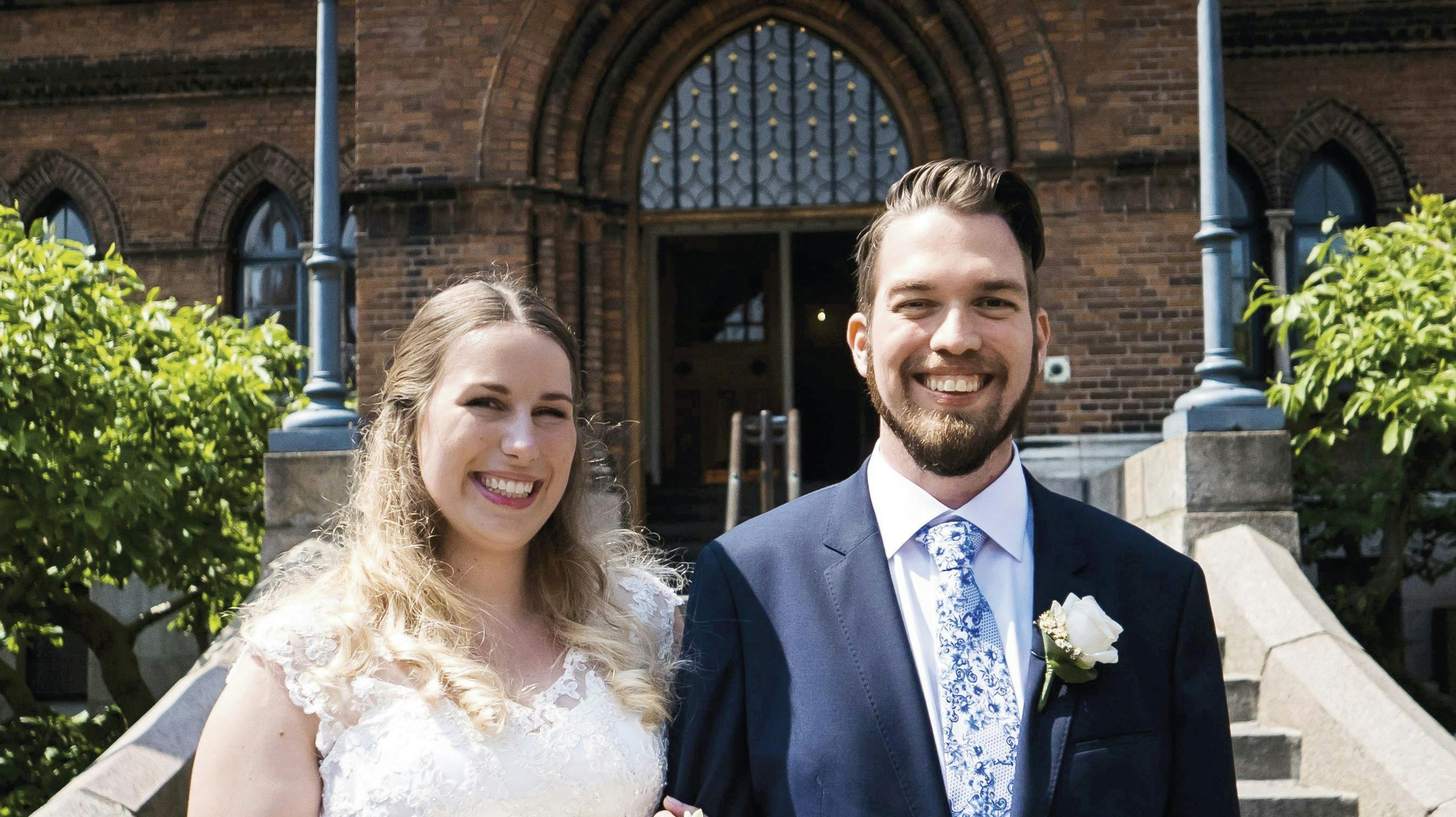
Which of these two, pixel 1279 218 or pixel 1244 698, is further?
pixel 1279 218

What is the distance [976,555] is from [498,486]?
981 mm

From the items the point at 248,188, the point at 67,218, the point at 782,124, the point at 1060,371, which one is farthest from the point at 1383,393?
the point at 67,218

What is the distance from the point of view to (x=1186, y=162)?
380 inches

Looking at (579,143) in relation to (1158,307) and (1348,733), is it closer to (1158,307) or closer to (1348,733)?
(1158,307)

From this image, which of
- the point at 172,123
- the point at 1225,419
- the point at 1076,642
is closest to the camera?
the point at 1076,642

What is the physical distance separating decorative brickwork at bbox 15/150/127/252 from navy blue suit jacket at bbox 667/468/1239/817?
12.5 m

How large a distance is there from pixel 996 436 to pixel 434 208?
817cm

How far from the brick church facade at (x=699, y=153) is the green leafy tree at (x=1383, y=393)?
152 cm

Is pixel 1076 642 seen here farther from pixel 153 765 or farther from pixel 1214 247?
pixel 1214 247

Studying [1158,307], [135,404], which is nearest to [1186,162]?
[1158,307]

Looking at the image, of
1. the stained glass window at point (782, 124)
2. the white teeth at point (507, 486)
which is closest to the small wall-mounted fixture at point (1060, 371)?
the stained glass window at point (782, 124)

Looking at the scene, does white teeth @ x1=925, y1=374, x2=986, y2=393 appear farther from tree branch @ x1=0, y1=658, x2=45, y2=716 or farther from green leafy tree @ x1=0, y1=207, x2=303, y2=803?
tree branch @ x1=0, y1=658, x2=45, y2=716

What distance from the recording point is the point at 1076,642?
2.23 metres

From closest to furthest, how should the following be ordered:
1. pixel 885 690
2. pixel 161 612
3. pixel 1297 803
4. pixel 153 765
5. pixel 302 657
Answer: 1. pixel 885 690
2. pixel 302 657
3. pixel 1297 803
4. pixel 153 765
5. pixel 161 612
